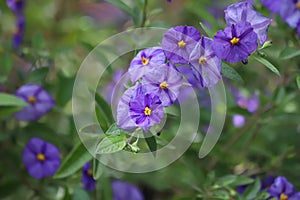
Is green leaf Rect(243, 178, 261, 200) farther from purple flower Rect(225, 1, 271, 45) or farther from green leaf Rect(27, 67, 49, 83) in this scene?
green leaf Rect(27, 67, 49, 83)

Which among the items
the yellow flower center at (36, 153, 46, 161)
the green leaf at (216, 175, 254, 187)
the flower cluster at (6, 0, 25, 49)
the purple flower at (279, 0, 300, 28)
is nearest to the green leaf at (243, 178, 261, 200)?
the green leaf at (216, 175, 254, 187)

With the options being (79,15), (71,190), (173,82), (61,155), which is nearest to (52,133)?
(61,155)

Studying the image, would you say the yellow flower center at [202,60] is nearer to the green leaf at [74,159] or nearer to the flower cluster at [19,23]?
the green leaf at [74,159]

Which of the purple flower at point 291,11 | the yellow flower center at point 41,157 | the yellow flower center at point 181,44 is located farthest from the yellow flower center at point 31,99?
the purple flower at point 291,11

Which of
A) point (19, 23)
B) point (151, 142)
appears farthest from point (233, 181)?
point (19, 23)

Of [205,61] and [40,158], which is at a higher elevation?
[205,61]

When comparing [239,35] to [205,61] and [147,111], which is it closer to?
[205,61]
